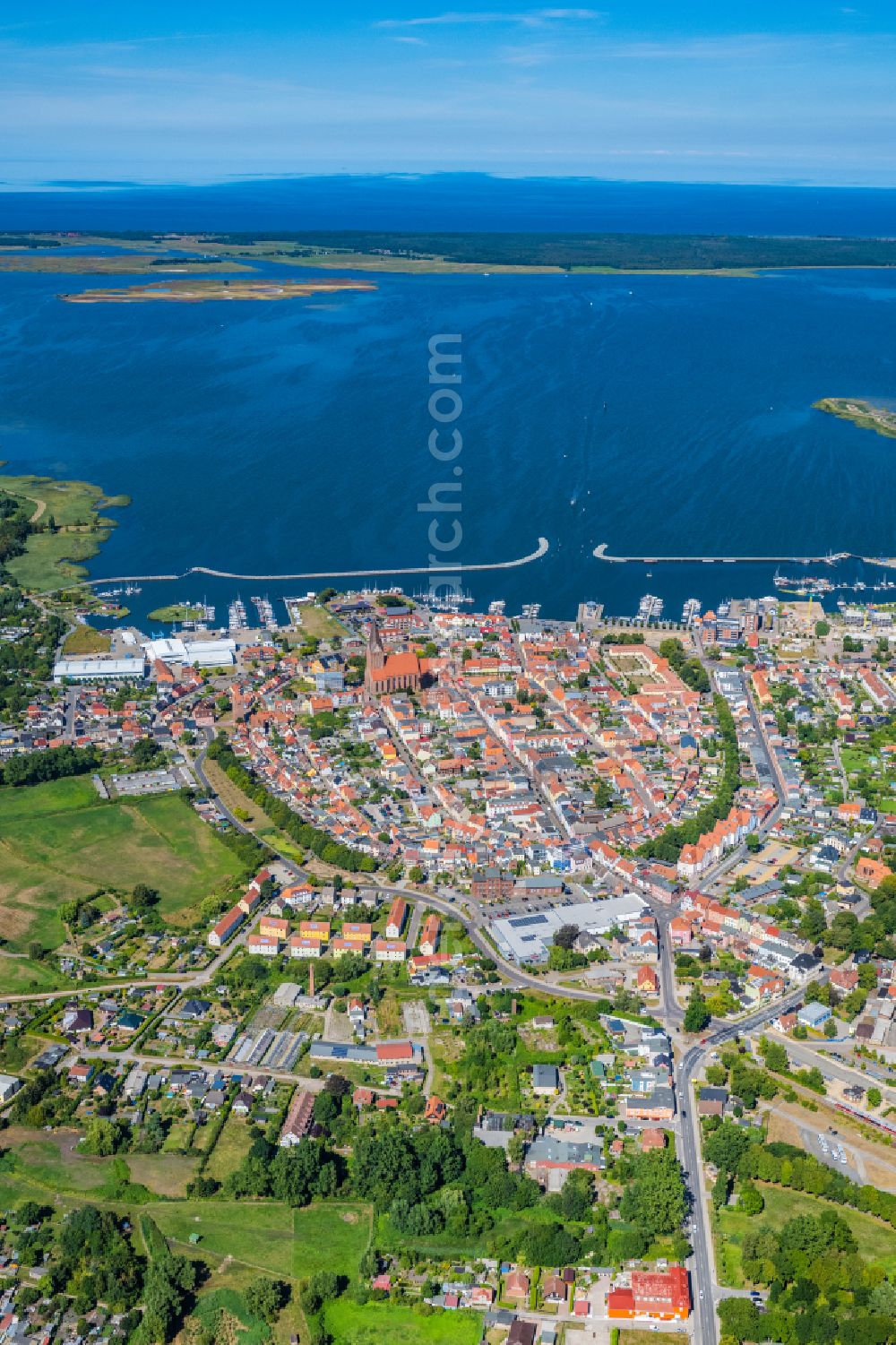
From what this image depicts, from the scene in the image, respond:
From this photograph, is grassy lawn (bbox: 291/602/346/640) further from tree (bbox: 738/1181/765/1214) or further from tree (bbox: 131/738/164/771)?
tree (bbox: 738/1181/765/1214)

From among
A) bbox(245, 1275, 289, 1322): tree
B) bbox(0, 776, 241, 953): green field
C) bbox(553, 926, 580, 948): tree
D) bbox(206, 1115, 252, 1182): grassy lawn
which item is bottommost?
bbox(0, 776, 241, 953): green field

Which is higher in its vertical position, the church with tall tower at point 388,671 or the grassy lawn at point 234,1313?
the church with tall tower at point 388,671

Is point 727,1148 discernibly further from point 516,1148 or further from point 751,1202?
point 516,1148

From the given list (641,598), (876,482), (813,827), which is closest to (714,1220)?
(813,827)

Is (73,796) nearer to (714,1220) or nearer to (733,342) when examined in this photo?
(714,1220)

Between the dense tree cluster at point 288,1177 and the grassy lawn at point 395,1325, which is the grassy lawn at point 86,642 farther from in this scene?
the grassy lawn at point 395,1325

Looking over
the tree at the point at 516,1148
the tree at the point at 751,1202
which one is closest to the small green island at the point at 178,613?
the tree at the point at 516,1148

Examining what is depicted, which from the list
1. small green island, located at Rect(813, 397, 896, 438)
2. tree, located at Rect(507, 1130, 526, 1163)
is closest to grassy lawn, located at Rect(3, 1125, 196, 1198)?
tree, located at Rect(507, 1130, 526, 1163)
